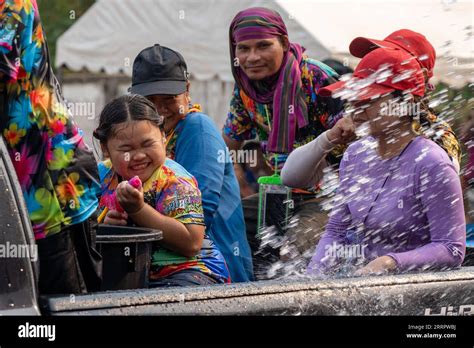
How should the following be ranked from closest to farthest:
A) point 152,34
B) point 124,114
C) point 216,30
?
point 124,114 → point 216,30 → point 152,34

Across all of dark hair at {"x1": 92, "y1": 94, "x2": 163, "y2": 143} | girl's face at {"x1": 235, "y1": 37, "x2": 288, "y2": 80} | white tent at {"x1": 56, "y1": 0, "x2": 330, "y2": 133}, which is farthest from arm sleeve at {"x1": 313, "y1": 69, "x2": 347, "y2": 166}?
white tent at {"x1": 56, "y1": 0, "x2": 330, "y2": 133}

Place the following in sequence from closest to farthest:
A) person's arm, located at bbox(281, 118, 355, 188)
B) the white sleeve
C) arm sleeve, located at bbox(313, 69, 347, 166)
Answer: person's arm, located at bbox(281, 118, 355, 188)
the white sleeve
arm sleeve, located at bbox(313, 69, 347, 166)

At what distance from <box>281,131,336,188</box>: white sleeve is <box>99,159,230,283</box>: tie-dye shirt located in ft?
2.86

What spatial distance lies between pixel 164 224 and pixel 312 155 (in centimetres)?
119

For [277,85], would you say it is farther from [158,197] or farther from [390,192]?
[158,197]

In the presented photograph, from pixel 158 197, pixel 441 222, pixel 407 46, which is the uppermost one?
pixel 407 46

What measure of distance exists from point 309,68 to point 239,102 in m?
0.59

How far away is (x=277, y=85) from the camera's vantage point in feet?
18.1

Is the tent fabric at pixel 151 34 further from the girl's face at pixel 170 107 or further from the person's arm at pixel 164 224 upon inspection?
the person's arm at pixel 164 224

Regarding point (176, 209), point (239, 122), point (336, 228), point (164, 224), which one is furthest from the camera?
point (239, 122)

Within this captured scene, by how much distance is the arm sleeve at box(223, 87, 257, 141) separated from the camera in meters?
5.97

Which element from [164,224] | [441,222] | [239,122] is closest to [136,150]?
[164,224]

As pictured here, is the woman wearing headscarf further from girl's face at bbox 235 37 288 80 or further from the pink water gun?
the pink water gun
